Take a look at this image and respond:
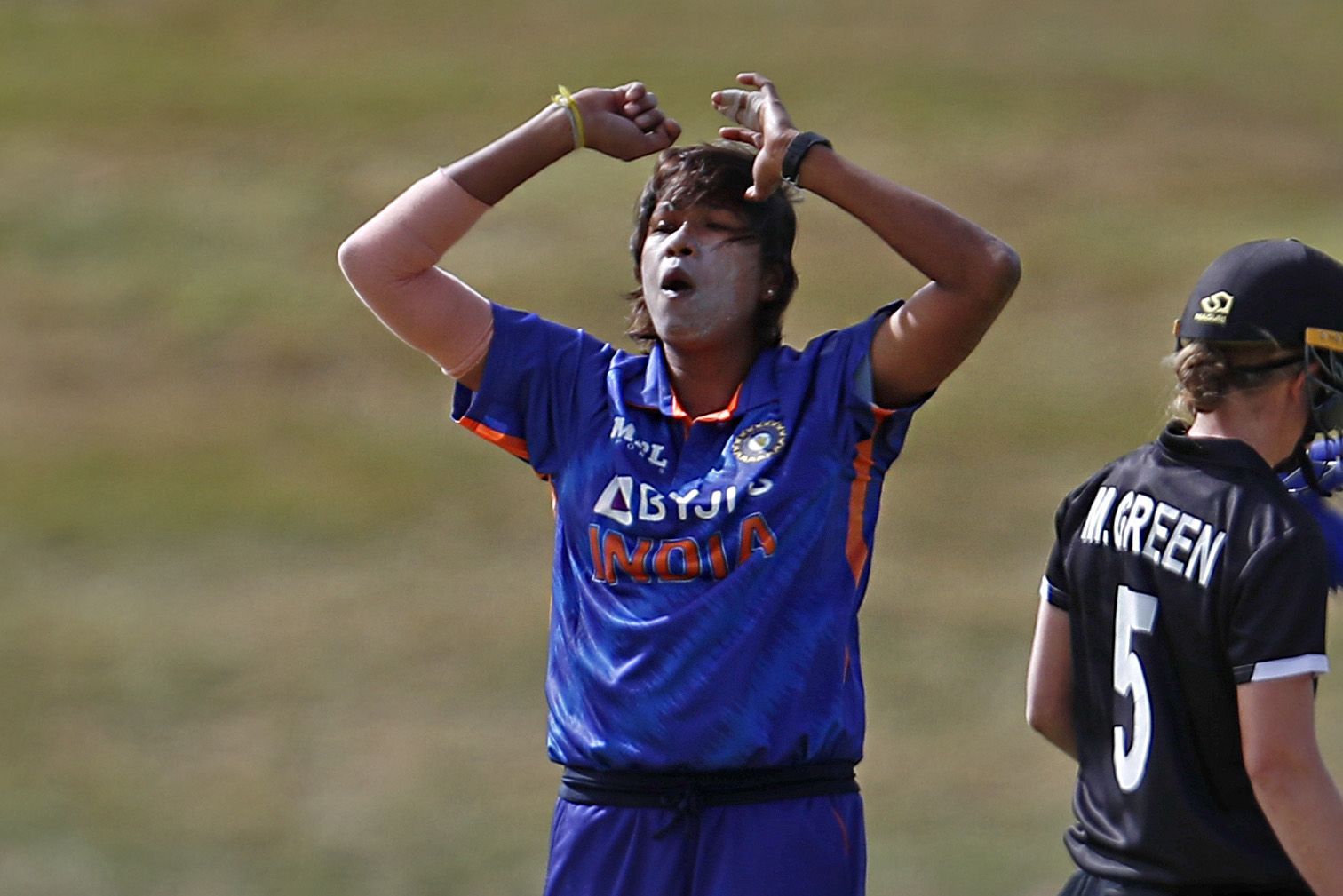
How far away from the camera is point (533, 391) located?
3191 mm

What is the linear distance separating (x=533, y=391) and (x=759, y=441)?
0.39m

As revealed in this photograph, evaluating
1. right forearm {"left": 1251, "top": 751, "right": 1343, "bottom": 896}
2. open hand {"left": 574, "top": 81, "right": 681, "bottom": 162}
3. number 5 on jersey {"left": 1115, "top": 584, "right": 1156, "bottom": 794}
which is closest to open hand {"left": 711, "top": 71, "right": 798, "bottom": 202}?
open hand {"left": 574, "top": 81, "right": 681, "bottom": 162}

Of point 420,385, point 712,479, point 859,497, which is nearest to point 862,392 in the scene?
point 859,497

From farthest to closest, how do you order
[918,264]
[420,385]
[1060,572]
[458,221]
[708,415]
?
[420,385], [458,221], [708,415], [918,264], [1060,572]

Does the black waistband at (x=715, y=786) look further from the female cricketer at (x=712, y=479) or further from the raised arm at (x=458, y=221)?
the raised arm at (x=458, y=221)

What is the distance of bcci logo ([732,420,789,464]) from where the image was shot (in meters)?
3.01

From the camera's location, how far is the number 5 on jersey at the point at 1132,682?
2.69 m

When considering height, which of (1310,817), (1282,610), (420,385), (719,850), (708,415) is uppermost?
(420,385)

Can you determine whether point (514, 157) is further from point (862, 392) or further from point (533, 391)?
point (862, 392)

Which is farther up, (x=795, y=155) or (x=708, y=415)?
(x=795, y=155)

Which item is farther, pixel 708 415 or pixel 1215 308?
pixel 708 415

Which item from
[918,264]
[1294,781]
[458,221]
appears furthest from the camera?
[458,221]

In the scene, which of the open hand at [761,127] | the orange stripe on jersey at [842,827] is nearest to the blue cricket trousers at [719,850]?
the orange stripe on jersey at [842,827]

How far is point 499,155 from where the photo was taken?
3.25 m
